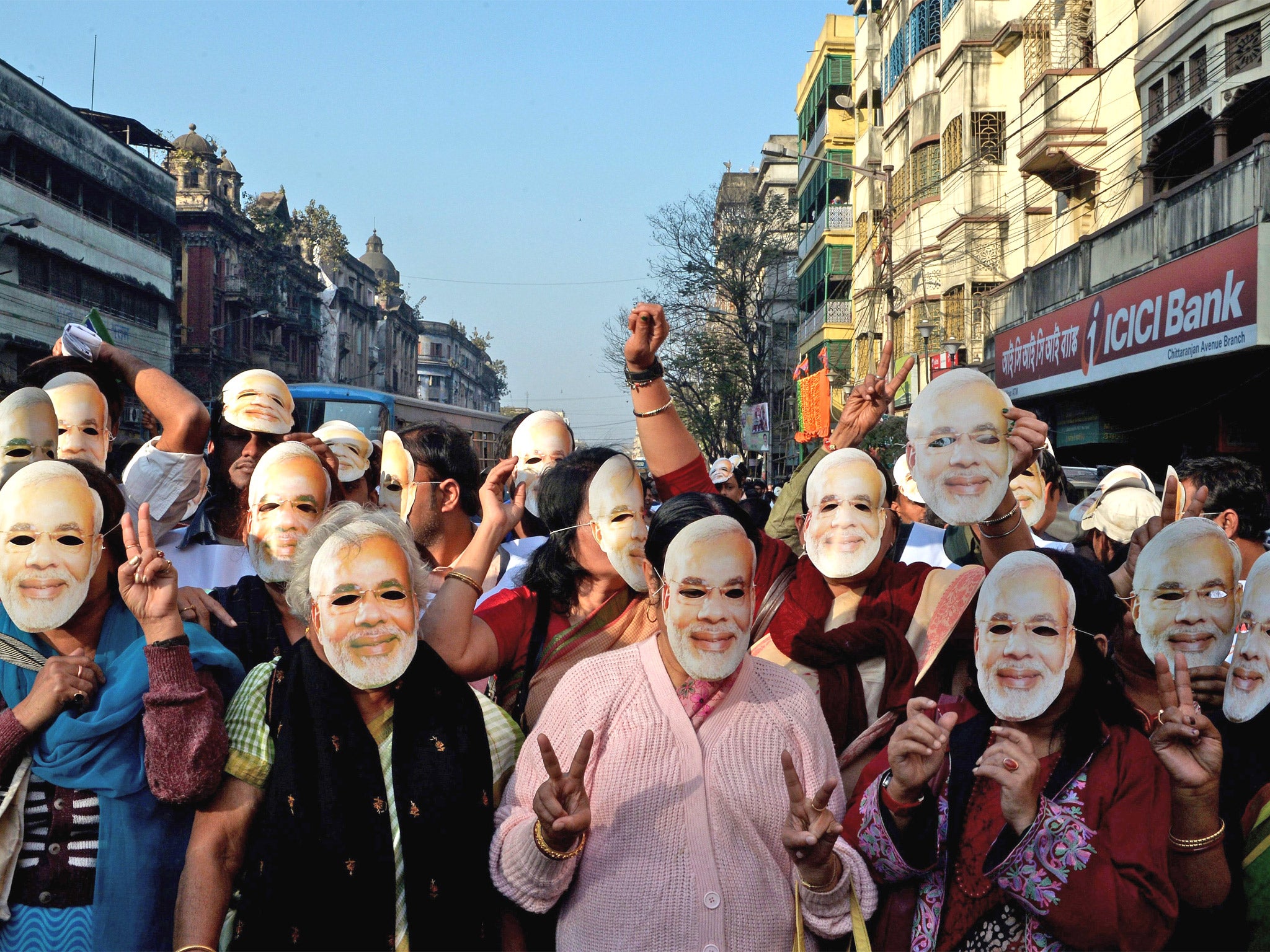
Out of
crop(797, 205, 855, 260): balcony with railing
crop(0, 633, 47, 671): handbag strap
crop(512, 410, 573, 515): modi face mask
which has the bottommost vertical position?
crop(0, 633, 47, 671): handbag strap

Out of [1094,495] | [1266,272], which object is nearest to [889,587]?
[1094,495]

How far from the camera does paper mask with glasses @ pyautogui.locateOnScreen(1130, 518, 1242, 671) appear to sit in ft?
10.3

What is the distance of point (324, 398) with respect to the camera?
24.9m

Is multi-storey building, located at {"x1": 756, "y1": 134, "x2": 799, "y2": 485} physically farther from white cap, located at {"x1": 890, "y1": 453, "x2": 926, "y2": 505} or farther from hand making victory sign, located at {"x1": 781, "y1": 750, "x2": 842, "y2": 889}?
hand making victory sign, located at {"x1": 781, "y1": 750, "x2": 842, "y2": 889}

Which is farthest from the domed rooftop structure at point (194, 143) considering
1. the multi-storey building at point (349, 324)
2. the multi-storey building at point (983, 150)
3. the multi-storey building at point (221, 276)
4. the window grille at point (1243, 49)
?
the window grille at point (1243, 49)

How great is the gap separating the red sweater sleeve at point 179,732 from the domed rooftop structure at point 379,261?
98447mm

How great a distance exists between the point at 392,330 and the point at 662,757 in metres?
96.6

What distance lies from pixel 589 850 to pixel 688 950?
327 mm

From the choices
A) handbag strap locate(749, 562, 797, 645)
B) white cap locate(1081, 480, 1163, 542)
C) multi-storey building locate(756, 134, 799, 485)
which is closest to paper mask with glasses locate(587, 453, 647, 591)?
handbag strap locate(749, 562, 797, 645)

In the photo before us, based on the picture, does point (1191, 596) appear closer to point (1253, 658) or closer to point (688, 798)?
point (1253, 658)

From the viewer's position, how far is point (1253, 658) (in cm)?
297

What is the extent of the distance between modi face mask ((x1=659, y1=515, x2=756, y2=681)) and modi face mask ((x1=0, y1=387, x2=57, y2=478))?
241cm

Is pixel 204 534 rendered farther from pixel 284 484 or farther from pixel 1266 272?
pixel 1266 272

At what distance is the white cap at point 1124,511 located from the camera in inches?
200
